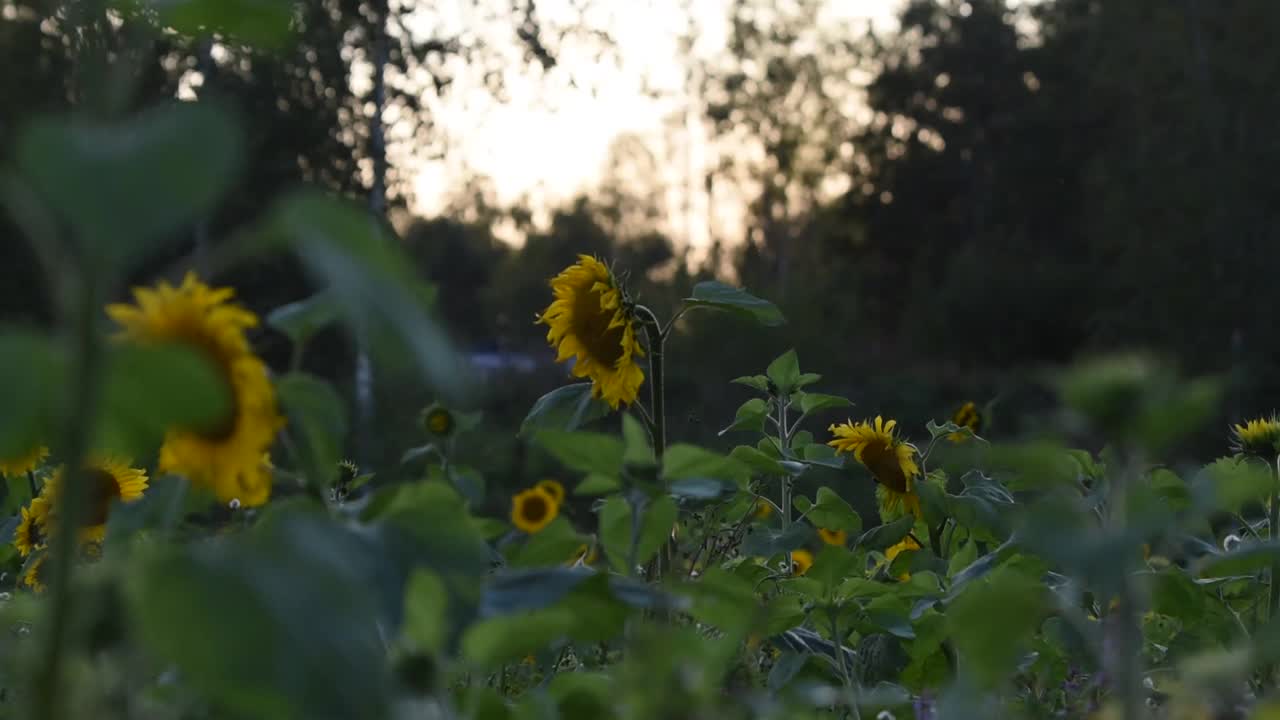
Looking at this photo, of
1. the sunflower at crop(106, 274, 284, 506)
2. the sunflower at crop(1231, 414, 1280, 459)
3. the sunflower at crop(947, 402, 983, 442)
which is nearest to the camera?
the sunflower at crop(106, 274, 284, 506)

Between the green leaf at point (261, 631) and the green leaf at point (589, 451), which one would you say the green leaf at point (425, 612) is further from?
the green leaf at point (589, 451)

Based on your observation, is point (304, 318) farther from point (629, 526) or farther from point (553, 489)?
point (553, 489)

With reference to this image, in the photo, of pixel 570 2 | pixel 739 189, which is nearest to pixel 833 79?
pixel 739 189

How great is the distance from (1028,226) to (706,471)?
28.9 meters

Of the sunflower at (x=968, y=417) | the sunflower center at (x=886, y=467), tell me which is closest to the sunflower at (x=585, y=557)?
the sunflower center at (x=886, y=467)

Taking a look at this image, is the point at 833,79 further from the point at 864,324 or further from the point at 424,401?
the point at 424,401

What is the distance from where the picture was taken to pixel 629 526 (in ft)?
3.20

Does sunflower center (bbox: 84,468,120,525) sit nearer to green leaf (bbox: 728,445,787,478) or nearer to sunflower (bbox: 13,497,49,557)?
sunflower (bbox: 13,497,49,557)

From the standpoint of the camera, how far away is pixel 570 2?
14.1 metres

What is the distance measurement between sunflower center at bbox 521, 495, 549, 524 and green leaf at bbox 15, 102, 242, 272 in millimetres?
1697

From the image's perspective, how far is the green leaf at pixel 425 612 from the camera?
1.98ft

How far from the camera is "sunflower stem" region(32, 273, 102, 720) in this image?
467mm

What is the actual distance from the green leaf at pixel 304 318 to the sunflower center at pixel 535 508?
1.31 m

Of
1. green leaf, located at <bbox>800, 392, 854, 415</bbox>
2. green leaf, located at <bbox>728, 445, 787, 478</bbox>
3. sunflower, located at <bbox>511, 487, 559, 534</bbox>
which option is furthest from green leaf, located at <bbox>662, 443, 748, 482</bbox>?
sunflower, located at <bbox>511, 487, 559, 534</bbox>
